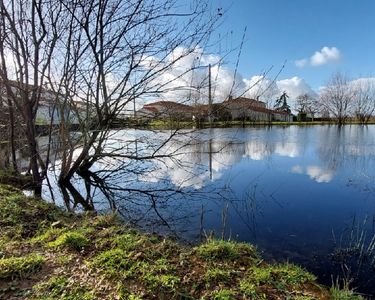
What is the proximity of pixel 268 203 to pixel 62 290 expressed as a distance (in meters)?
5.46

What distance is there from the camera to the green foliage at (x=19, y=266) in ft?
9.12

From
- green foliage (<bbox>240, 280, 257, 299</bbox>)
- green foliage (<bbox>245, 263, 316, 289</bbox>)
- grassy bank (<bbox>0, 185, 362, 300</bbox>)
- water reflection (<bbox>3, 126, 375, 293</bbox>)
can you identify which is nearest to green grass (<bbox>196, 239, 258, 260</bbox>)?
grassy bank (<bbox>0, 185, 362, 300</bbox>)

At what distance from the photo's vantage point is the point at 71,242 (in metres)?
3.45

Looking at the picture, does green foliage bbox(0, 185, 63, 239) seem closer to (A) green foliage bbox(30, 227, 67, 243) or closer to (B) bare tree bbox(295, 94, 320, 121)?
(A) green foliage bbox(30, 227, 67, 243)

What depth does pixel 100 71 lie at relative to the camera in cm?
866

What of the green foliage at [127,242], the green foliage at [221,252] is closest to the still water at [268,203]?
the green foliage at [221,252]

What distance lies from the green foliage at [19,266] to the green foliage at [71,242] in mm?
370

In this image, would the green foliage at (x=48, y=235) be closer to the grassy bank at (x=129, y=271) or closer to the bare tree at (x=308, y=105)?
the grassy bank at (x=129, y=271)

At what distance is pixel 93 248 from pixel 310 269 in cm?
274

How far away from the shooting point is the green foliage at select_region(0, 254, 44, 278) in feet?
9.12

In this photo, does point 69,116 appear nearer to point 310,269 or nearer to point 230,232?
point 230,232

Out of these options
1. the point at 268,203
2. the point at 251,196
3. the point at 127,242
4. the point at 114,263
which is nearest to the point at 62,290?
the point at 114,263

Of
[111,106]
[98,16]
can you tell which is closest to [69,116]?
[111,106]

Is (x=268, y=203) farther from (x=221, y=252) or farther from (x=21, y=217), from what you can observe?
(x=21, y=217)
